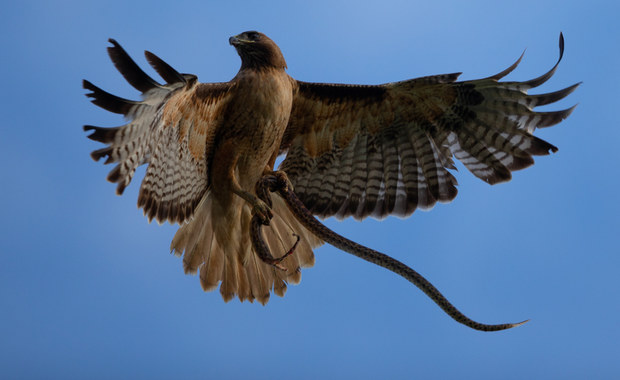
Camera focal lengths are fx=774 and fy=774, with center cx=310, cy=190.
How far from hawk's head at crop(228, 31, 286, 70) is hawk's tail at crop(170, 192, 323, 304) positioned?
114 centimetres

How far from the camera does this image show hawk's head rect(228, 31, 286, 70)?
6113 millimetres

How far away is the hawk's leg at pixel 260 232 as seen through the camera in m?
5.56

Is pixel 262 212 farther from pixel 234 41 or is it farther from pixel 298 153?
pixel 234 41

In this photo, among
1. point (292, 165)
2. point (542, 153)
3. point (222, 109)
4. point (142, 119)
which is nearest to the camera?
point (142, 119)

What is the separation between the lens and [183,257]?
6547mm

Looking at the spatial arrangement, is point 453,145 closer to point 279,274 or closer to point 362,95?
point 362,95

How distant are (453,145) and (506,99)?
2.03 feet

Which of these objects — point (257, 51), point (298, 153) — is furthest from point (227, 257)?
point (257, 51)

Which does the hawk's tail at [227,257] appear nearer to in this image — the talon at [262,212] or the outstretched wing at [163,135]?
the outstretched wing at [163,135]

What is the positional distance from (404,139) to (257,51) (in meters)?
1.55

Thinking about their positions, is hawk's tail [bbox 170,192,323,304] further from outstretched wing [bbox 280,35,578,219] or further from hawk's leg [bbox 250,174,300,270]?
outstretched wing [bbox 280,35,578,219]

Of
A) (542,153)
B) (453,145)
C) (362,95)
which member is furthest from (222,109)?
(542,153)

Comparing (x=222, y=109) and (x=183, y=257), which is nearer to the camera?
(x=222, y=109)

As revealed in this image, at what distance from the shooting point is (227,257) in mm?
6645
